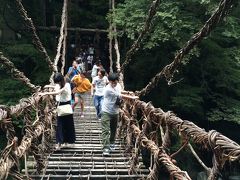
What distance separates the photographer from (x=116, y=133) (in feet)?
16.8

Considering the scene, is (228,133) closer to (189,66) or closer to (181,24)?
(189,66)

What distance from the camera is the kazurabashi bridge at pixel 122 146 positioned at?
193cm

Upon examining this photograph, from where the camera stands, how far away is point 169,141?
2.48 m

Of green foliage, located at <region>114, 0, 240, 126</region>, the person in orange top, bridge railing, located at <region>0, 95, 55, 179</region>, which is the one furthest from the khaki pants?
green foliage, located at <region>114, 0, 240, 126</region>

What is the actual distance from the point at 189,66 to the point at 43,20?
4.84 meters

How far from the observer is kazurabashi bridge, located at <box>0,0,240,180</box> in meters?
1.93

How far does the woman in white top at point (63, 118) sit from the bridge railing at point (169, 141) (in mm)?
600

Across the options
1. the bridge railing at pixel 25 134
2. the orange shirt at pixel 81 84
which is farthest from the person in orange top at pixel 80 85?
the bridge railing at pixel 25 134

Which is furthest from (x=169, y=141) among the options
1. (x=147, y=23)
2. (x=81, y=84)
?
(x=81, y=84)

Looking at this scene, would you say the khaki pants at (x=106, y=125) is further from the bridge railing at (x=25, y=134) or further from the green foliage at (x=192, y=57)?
the green foliage at (x=192, y=57)

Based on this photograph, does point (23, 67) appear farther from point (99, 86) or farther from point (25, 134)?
point (25, 134)

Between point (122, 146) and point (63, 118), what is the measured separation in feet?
2.49

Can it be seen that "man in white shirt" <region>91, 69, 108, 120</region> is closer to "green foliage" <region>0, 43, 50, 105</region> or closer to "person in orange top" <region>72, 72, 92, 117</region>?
"person in orange top" <region>72, 72, 92, 117</region>

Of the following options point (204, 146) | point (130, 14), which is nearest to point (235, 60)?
point (130, 14)
